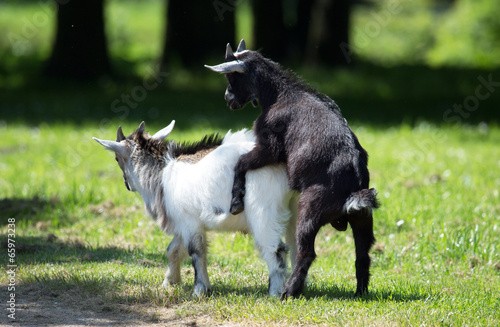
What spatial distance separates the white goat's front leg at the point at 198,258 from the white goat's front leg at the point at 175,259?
260 mm

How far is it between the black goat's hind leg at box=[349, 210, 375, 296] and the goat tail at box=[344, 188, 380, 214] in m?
0.14

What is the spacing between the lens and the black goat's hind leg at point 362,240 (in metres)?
5.21

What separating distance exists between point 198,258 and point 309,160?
1.30 m

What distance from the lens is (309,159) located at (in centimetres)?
521

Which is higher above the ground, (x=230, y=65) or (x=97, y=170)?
(x=230, y=65)

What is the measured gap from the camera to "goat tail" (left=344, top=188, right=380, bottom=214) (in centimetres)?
493

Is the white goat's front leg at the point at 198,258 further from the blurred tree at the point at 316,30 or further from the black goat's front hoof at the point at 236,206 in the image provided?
the blurred tree at the point at 316,30

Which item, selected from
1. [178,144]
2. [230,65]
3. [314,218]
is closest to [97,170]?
[178,144]

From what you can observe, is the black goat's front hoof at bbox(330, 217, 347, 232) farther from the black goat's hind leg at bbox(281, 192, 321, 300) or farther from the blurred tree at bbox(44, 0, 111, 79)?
the blurred tree at bbox(44, 0, 111, 79)

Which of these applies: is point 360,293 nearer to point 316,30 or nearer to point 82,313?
point 82,313

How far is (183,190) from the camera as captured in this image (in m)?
5.69

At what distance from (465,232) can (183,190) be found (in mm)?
3411

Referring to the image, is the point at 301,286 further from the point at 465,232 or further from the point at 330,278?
the point at 465,232

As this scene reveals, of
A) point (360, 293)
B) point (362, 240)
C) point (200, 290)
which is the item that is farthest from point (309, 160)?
point (200, 290)
